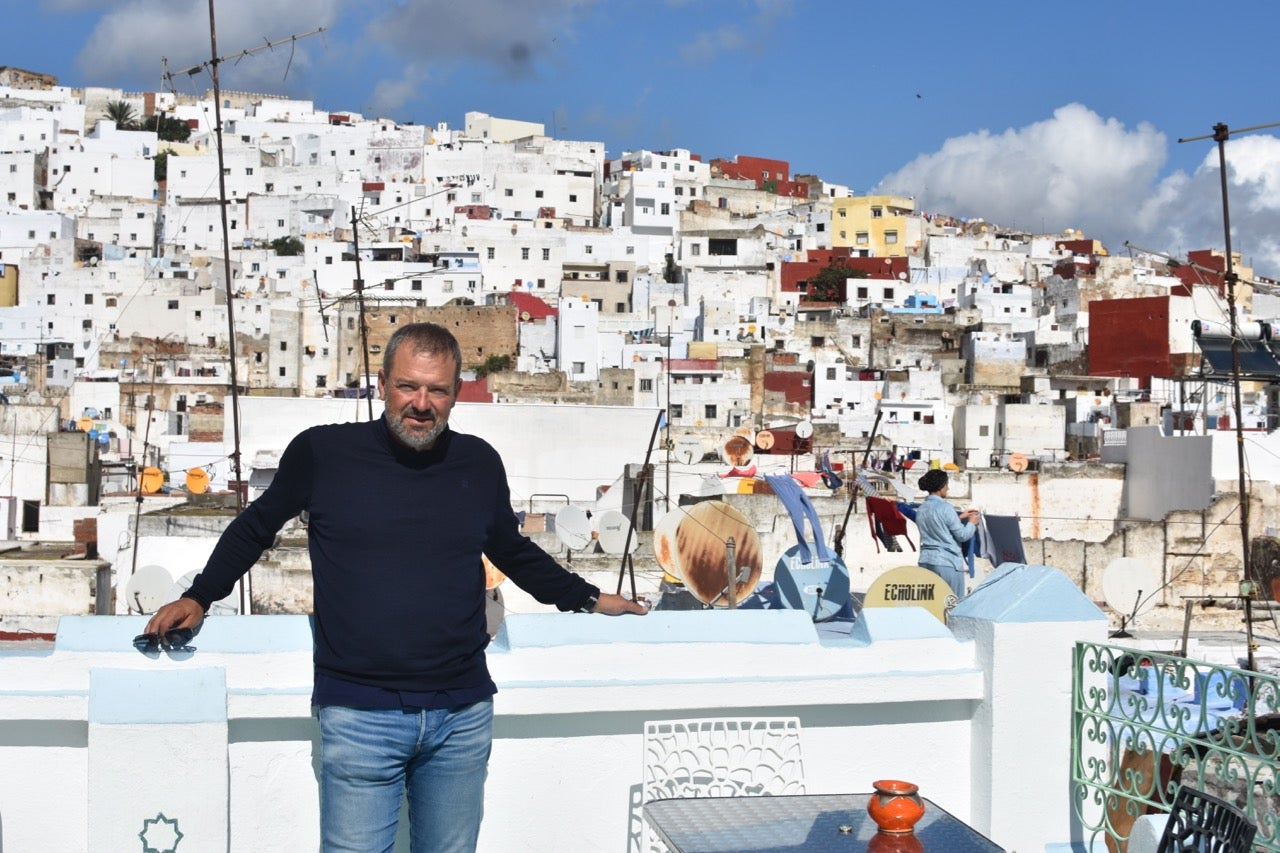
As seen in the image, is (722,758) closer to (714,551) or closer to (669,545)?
(714,551)

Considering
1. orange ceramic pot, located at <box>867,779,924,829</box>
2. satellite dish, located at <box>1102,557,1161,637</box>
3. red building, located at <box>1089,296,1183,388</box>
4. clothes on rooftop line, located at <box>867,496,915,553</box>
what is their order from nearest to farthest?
1. orange ceramic pot, located at <box>867,779,924,829</box>
2. clothes on rooftop line, located at <box>867,496,915,553</box>
3. satellite dish, located at <box>1102,557,1161,637</box>
4. red building, located at <box>1089,296,1183,388</box>

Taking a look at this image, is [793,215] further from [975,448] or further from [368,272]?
[975,448]

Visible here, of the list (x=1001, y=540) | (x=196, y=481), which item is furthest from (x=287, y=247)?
(x=1001, y=540)

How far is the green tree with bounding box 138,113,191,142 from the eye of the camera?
84938mm

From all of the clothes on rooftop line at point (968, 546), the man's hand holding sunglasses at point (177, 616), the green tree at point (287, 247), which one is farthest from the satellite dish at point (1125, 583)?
the green tree at point (287, 247)

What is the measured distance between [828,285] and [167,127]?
158 feet

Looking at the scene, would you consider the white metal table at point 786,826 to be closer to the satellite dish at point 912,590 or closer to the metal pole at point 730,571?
the satellite dish at point 912,590

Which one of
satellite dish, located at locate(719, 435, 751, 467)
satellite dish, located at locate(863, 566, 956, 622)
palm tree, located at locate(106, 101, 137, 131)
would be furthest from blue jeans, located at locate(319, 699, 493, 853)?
palm tree, located at locate(106, 101, 137, 131)

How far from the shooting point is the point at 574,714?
14.6ft

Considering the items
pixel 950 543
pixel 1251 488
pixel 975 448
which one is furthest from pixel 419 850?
pixel 975 448

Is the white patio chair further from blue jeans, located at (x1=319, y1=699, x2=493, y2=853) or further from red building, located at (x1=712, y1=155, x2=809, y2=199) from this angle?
red building, located at (x1=712, y1=155, x2=809, y2=199)

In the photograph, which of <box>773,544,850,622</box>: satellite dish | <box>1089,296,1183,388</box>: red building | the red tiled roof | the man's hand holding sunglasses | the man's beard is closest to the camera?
the man's beard

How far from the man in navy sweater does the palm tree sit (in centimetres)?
8740

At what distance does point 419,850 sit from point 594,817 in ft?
2.68
